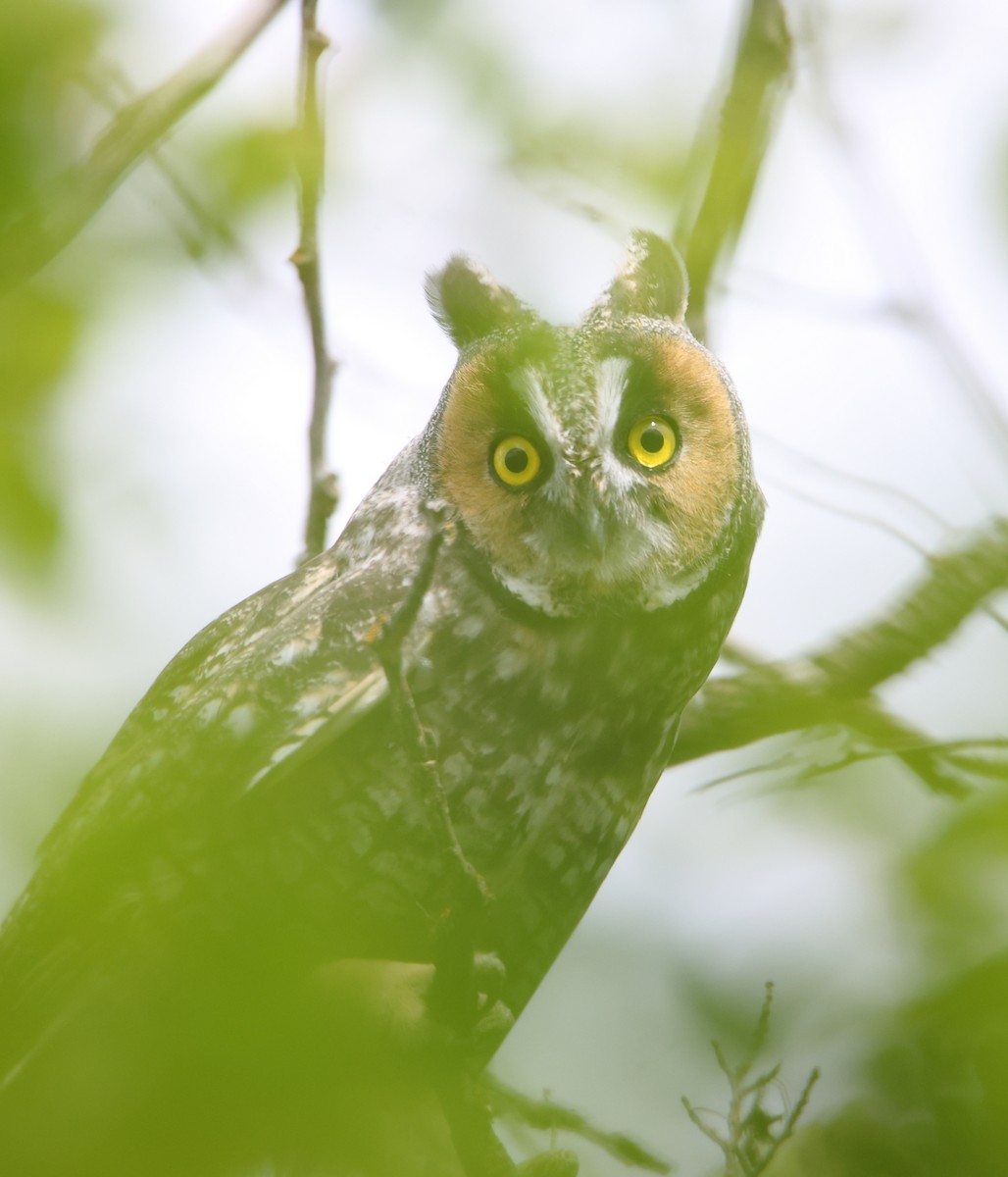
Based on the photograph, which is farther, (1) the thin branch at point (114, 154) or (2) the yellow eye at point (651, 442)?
(2) the yellow eye at point (651, 442)

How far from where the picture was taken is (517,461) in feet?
9.01

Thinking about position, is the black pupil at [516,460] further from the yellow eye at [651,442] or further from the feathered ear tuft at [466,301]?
the feathered ear tuft at [466,301]

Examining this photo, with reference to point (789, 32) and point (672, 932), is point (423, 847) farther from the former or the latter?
point (789, 32)

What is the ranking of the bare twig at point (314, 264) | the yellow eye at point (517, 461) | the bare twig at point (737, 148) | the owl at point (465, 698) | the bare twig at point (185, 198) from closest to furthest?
1. the bare twig at point (314, 264)
2. the bare twig at point (185, 198)
3. the bare twig at point (737, 148)
4. the owl at point (465, 698)
5. the yellow eye at point (517, 461)

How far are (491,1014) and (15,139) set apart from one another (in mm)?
1994

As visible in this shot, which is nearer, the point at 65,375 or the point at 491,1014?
the point at 65,375

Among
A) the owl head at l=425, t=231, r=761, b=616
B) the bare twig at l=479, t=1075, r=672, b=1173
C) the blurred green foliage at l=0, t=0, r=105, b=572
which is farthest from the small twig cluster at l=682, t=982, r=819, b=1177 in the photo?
the owl head at l=425, t=231, r=761, b=616

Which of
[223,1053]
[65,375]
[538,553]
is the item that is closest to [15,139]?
[65,375]

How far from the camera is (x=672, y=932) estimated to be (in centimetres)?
137

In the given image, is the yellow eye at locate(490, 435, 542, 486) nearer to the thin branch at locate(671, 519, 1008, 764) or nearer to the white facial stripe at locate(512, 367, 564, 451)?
the white facial stripe at locate(512, 367, 564, 451)

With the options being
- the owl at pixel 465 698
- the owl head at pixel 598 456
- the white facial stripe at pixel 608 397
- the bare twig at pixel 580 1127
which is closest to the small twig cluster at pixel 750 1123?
the bare twig at pixel 580 1127

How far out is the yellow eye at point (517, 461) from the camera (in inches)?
107

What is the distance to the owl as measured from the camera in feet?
7.96

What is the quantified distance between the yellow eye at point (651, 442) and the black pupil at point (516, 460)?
23cm
